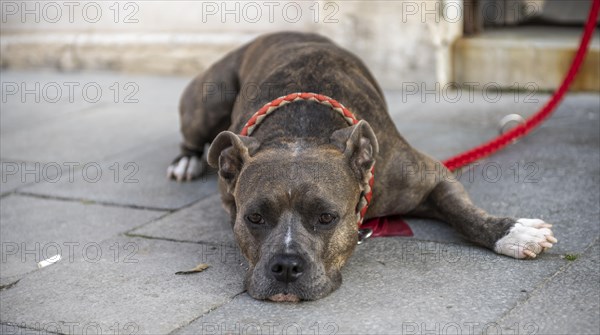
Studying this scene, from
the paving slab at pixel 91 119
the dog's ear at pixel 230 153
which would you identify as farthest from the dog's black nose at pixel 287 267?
the paving slab at pixel 91 119

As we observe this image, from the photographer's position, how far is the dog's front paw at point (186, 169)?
6383 millimetres

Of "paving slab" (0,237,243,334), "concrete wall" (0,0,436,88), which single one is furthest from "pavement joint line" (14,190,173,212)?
"concrete wall" (0,0,436,88)

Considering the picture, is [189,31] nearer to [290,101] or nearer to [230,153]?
[290,101]

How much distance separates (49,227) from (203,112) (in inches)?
57.9

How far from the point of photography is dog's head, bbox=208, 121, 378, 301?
160 inches

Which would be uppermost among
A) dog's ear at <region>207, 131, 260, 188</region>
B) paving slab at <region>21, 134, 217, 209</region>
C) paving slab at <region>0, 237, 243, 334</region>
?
dog's ear at <region>207, 131, 260, 188</region>

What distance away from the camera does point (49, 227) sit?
5.54 metres

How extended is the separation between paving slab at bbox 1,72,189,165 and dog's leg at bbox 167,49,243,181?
95 cm

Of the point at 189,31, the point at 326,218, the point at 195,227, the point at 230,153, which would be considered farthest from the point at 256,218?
the point at 189,31

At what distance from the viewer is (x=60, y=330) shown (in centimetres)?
400

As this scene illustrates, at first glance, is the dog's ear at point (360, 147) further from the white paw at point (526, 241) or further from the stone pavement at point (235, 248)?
the white paw at point (526, 241)

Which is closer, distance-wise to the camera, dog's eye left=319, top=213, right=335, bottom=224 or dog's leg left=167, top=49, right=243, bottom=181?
dog's eye left=319, top=213, right=335, bottom=224

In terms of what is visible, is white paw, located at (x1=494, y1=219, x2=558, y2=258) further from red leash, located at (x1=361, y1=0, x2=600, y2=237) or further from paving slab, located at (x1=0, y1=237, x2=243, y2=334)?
paving slab, located at (x1=0, y1=237, x2=243, y2=334)

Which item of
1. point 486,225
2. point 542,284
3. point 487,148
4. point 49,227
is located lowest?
point 49,227
